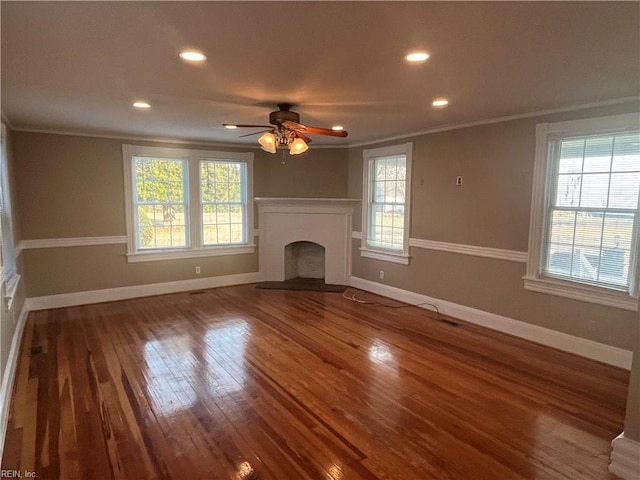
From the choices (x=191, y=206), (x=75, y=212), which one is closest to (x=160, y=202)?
(x=191, y=206)

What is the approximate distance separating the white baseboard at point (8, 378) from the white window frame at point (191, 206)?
1879 mm

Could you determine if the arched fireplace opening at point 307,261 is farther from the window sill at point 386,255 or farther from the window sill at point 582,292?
the window sill at point 582,292

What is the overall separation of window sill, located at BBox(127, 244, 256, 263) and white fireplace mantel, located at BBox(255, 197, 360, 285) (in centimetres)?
39

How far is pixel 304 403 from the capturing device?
2.84 metres

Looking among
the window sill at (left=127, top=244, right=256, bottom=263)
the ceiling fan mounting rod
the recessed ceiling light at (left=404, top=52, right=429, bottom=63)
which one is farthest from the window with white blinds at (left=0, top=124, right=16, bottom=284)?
the recessed ceiling light at (left=404, top=52, right=429, bottom=63)

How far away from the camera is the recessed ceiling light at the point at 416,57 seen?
2.32 meters

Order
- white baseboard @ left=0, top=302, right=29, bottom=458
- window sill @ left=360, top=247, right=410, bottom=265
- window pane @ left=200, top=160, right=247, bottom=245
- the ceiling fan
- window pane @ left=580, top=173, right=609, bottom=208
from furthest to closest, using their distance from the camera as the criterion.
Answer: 1. window pane @ left=200, top=160, right=247, bottom=245
2. window sill @ left=360, top=247, right=410, bottom=265
3. window pane @ left=580, top=173, right=609, bottom=208
4. the ceiling fan
5. white baseboard @ left=0, top=302, right=29, bottom=458

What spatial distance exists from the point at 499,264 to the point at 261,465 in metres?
3.49

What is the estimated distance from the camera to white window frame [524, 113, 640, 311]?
3383mm

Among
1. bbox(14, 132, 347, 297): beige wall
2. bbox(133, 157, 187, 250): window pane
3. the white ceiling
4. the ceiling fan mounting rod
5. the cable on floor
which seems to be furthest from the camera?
bbox(133, 157, 187, 250): window pane

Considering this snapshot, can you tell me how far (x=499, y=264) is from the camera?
174 inches

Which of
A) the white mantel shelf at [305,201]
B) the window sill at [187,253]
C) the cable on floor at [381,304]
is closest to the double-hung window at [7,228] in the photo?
the window sill at [187,253]

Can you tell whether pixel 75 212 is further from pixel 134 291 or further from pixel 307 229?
pixel 307 229

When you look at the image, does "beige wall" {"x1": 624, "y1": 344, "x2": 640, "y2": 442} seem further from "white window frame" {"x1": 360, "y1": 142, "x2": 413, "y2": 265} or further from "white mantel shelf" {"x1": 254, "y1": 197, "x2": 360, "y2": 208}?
"white mantel shelf" {"x1": 254, "y1": 197, "x2": 360, "y2": 208}
